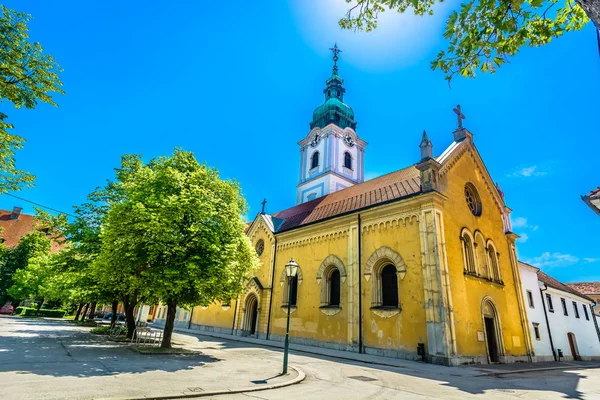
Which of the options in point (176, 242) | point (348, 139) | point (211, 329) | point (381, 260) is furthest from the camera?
point (348, 139)

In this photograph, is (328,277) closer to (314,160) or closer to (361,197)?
(361,197)

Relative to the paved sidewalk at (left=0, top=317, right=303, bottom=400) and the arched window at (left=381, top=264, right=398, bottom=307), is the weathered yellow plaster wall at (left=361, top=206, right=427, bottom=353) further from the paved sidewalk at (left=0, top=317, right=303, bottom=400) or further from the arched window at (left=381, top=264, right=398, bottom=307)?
the paved sidewalk at (left=0, top=317, right=303, bottom=400)

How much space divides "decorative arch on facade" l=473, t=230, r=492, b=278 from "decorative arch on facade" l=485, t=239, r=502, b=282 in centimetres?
45

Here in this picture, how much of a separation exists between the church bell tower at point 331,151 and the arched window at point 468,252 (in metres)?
19.6

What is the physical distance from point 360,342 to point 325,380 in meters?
9.58

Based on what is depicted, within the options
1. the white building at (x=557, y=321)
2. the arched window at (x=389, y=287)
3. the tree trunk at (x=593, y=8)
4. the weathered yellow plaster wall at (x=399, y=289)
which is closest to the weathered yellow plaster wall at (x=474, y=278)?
the weathered yellow plaster wall at (x=399, y=289)

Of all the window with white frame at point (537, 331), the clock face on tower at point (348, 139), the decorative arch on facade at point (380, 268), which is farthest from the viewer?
the clock face on tower at point (348, 139)

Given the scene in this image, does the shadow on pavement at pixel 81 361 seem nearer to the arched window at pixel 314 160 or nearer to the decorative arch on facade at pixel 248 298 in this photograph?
the decorative arch on facade at pixel 248 298

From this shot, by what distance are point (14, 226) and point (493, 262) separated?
7803 cm

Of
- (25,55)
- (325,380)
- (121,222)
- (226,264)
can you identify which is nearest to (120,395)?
(325,380)

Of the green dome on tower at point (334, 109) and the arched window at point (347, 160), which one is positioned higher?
the green dome on tower at point (334, 109)

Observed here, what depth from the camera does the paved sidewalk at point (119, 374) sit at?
256 inches

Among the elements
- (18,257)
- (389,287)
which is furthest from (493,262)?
(18,257)

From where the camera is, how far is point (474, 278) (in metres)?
18.3
